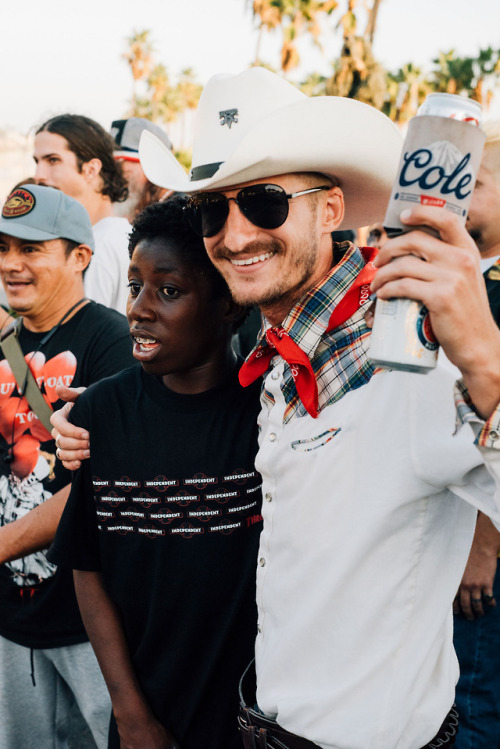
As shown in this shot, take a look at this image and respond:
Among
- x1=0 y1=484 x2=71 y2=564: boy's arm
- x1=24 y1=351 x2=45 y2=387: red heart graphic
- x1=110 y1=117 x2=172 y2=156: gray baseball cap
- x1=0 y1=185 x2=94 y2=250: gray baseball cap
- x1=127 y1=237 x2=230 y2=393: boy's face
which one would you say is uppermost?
x1=110 y1=117 x2=172 y2=156: gray baseball cap

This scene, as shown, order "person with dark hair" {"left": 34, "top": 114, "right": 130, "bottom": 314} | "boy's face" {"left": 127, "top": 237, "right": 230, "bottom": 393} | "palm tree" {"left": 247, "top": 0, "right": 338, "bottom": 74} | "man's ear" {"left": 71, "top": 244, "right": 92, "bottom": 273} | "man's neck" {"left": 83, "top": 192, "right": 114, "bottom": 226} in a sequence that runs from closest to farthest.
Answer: "boy's face" {"left": 127, "top": 237, "right": 230, "bottom": 393}, "man's ear" {"left": 71, "top": 244, "right": 92, "bottom": 273}, "person with dark hair" {"left": 34, "top": 114, "right": 130, "bottom": 314}, "man's neck" {"left": 83, "top": 192, "right": 114, "bottom": 226}, "palm tree" {"left": 247, "top": 0, "right": 338, "bottom": 74}

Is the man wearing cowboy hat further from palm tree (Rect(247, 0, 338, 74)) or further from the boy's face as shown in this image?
palm tree (Rect(247, 0, 338, 74))

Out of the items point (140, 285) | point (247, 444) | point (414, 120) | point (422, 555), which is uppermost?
point (414, 120)

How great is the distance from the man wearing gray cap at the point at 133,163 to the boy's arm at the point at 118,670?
12.6 ft

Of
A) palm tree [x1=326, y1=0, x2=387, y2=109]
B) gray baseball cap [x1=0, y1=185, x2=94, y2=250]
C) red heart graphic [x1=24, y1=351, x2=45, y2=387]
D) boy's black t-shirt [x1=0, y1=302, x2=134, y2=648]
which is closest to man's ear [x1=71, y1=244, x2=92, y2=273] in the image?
gray baseball cap [x1=0, y1=185, x2=94, y2=250]

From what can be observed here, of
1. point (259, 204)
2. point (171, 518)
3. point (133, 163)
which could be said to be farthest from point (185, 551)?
point (133, 163)

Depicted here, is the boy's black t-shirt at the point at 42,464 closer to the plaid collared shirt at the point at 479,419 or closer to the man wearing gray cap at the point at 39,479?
the man wearing gray cap at the point at 39,479

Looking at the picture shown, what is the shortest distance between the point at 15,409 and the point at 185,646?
1385 mm

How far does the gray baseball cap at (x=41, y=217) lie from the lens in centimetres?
310

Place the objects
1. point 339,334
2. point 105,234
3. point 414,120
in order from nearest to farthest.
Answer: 1. point 414,120
2. point 339,334
3. point 105,234

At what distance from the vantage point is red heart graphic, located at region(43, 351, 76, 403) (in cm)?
287

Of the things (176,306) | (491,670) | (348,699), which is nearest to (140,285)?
(176,306)

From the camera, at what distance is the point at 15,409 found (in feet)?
9.58

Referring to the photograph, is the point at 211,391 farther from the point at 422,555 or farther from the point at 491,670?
the point at 491,670
